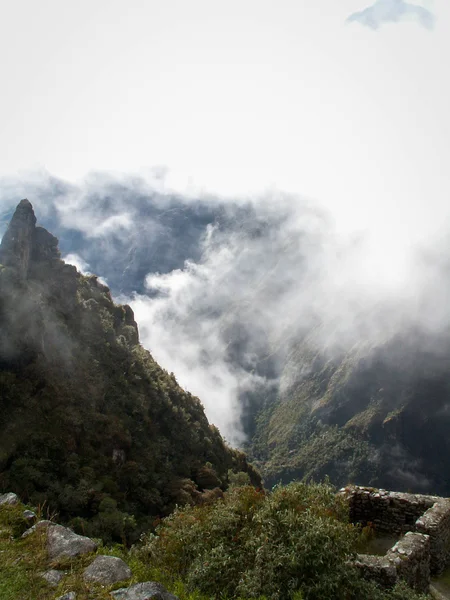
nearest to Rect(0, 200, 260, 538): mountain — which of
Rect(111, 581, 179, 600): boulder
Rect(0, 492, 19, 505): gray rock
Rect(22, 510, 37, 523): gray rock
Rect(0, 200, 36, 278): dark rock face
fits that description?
Rect(0, 200, 36, 278): dark rock face

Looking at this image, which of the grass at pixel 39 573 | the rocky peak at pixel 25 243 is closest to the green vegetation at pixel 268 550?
the grass at pixel 39 573

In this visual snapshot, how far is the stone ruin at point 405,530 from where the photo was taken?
9391mm

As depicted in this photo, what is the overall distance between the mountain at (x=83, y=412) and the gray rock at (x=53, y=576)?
21858mm

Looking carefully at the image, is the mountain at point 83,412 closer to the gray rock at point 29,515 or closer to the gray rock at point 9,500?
the gray rock at point 9,500

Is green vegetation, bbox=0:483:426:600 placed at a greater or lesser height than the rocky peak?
lesser

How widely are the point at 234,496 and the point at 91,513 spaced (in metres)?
33.7

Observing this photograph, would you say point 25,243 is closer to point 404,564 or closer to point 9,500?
point 9,500

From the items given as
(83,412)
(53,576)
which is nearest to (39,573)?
(53,576)

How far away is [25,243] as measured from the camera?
227 feet

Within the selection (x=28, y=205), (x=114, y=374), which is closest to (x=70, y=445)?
(x=114, y=374)

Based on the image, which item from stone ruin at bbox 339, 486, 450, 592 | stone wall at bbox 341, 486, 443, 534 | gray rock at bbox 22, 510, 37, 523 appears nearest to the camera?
stone ruin at bbox 339, 486, 450, 592

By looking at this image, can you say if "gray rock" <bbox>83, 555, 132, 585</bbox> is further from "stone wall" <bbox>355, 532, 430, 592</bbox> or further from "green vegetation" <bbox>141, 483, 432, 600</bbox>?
"stone wall" <bbox>355, 532, 430, 592</bbox>

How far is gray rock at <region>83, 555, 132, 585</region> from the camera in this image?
23.3 feet

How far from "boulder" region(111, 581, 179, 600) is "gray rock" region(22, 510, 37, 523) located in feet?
13.4
